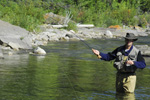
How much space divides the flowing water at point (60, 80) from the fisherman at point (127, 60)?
407 mm

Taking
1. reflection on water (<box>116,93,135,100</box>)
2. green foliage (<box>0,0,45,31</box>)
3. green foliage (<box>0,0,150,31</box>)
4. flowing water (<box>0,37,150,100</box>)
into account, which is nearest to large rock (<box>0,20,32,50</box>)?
flowing water (<box>0,37,150,100</box>)

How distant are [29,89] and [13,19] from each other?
16.6 m

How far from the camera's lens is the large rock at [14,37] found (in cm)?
1664

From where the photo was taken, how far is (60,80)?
952 centimetres

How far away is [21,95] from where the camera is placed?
7.62 metres

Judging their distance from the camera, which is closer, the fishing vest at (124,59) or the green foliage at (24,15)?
the fishing vest at (124,59)

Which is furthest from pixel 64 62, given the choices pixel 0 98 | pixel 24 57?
pixel 0 98

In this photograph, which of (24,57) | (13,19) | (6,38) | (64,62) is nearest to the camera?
(64,62)

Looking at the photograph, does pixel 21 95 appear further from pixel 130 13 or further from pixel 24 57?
pixel 130 13

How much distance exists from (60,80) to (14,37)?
876cm

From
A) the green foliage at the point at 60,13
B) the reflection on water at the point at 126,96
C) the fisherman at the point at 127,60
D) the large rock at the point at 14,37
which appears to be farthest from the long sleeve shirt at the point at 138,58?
the green foliage at the point at 60,13

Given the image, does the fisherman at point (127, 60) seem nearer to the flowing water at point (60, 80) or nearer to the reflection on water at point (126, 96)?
the reflection on water at point (126, 96)

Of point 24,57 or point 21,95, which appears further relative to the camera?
point 24,57

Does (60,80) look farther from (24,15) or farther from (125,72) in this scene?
(24,15)
